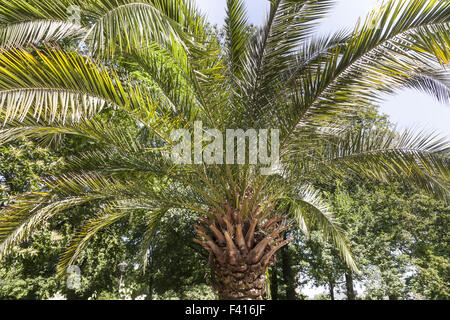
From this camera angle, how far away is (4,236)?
3.78 meters

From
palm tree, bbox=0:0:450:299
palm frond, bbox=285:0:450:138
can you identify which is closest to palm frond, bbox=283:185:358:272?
palm tree, bbox=0:0:450:299

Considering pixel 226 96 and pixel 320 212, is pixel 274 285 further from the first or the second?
pixel 226 96

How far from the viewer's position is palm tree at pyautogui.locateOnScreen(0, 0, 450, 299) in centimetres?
286

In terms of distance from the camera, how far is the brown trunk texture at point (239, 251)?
4.12 m

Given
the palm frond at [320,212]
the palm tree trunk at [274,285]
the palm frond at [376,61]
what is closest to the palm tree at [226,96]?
the palm frond at [376,61]

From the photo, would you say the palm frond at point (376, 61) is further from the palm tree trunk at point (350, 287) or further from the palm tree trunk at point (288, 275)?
the palm tree trunk at point (350, 287)

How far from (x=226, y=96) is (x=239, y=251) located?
2.20 metres

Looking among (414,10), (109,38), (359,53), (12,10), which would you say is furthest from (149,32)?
(414,10)

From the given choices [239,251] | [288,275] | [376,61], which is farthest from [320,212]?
[288,275]

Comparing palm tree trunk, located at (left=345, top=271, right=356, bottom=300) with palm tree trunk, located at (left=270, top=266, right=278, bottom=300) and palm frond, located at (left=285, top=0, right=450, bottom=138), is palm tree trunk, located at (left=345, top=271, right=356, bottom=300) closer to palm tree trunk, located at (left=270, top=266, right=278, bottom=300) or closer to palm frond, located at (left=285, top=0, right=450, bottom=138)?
palm tree trunk, located at (left=270, top=266, right=278, bottom=300)

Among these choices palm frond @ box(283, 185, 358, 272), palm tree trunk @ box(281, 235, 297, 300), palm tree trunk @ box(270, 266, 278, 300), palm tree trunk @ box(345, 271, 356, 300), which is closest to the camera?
palm frond @ box(283, 185, 358, 272)

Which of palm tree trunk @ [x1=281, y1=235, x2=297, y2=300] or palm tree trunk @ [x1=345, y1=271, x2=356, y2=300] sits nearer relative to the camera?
palm tree trunk @ [x1=345, y1=271, x2=356, y2=300]

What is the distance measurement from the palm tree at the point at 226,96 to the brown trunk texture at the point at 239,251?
0.06 feet

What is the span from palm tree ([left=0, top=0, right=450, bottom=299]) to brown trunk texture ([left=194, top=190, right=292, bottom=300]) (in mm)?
19
